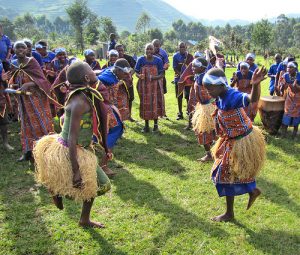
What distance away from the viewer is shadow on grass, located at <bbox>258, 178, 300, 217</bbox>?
5055mm

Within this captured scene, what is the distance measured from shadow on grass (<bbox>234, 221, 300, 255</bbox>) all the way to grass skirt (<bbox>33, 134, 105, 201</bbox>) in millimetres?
2024

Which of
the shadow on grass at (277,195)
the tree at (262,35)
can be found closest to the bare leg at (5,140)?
the shadow on grass at (277,195)

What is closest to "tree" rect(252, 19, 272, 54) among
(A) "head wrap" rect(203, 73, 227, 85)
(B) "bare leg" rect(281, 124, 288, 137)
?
(B) "bare leg" rect(281, 124, 288, 137)

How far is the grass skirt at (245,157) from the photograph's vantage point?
4230 mm

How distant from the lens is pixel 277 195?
17.9ft

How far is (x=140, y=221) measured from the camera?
15.5 ft

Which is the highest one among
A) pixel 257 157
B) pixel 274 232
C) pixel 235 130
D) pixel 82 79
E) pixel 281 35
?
pixel 281 35

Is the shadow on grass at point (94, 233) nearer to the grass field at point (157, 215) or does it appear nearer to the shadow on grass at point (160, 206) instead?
the grass field at point (157, 215)

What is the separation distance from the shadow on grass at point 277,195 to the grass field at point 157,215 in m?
0.01

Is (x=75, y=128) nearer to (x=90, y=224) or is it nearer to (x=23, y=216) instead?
(x=90, y=224)

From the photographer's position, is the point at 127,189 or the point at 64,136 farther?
the point at 127,189

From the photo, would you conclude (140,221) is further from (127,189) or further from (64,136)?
(64,136)

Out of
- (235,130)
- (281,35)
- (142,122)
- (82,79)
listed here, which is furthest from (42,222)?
(281,35)

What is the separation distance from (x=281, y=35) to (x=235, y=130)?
9618cm
